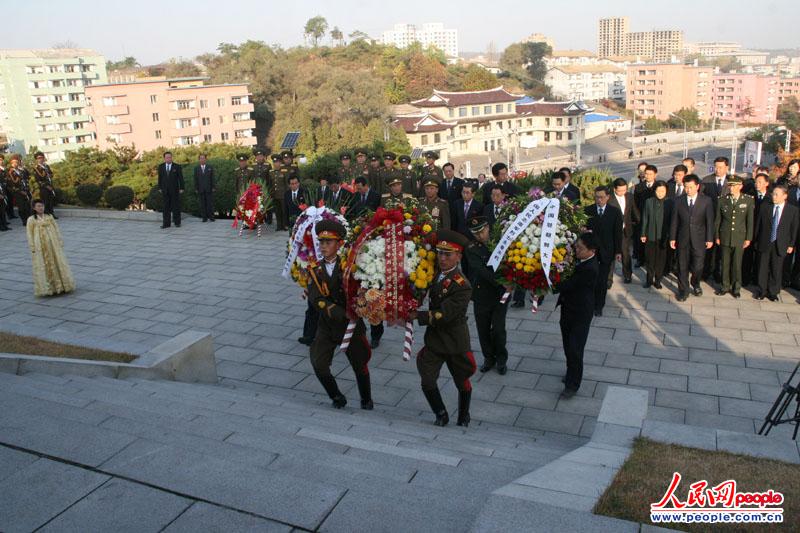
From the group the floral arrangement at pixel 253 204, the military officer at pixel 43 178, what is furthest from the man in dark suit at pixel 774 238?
the military officer at pixel 43 178

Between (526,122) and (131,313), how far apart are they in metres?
76.9

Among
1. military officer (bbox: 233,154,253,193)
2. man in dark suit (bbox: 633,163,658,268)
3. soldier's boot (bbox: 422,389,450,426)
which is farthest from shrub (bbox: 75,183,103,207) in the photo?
soldier's boot (bbox: 422,389,450,426)

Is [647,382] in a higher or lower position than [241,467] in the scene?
lower

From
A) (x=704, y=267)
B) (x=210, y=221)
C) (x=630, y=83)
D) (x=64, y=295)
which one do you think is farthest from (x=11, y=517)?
(x=630, y=83)

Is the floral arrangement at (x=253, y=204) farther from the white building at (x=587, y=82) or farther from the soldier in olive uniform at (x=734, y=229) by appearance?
the white building at (x=587, y=82)

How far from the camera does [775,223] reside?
27.9 feet

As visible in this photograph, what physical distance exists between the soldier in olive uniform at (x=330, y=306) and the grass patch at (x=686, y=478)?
2493 mm

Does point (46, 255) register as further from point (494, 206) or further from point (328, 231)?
point (494, 206)

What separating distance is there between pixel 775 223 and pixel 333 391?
20.6ft

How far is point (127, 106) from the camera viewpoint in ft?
188

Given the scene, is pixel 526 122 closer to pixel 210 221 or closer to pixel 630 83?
pixel 630 83

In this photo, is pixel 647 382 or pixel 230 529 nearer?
pixel 230 529

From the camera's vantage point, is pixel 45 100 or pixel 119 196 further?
pixel 45 100

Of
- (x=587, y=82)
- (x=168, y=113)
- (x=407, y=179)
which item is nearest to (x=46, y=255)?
(x=407, y=179)
